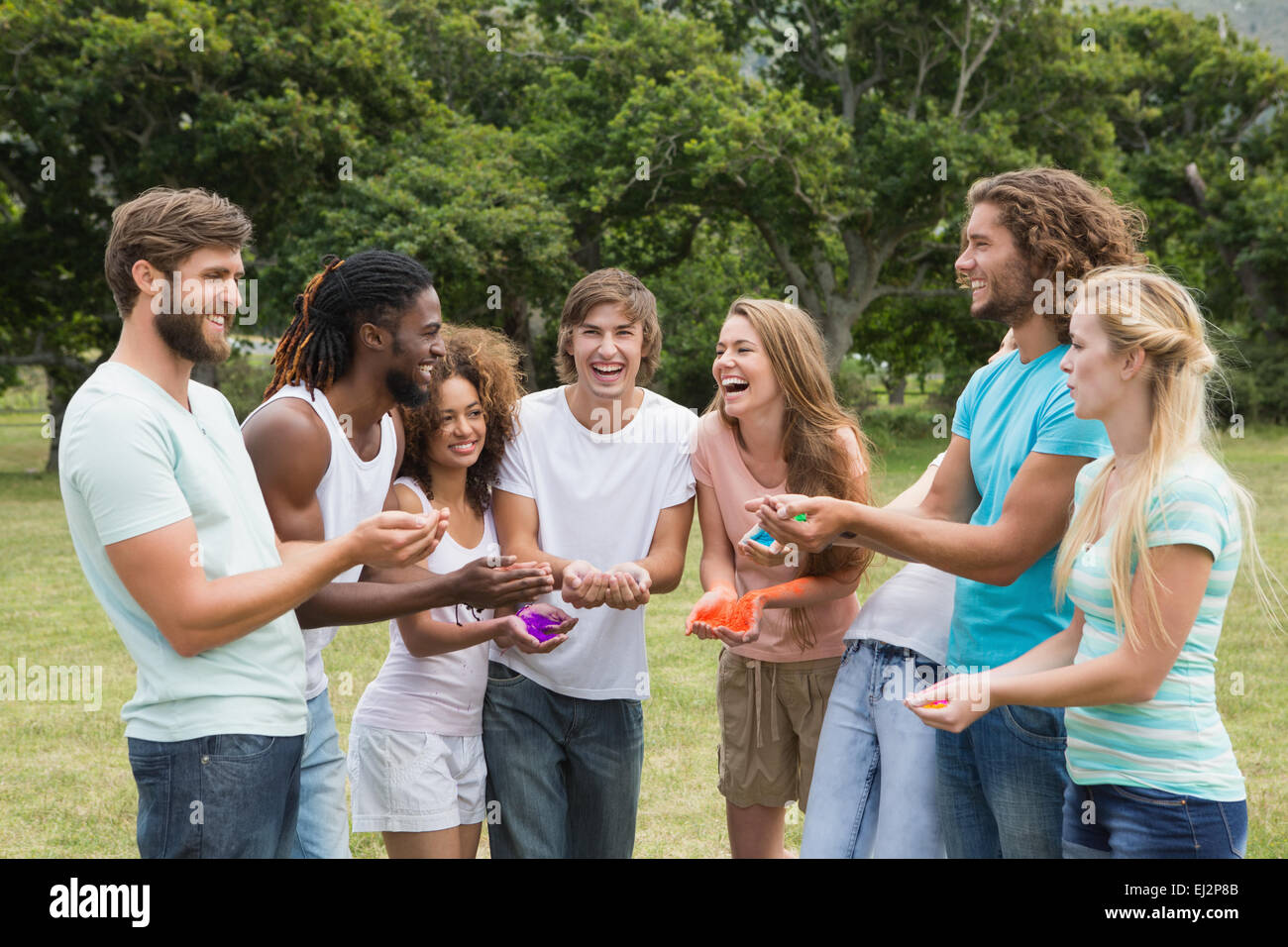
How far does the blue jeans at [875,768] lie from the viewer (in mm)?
3510

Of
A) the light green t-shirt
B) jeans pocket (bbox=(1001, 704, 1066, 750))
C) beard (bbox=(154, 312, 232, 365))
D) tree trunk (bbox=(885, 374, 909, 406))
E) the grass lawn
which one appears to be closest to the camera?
the light green t-shirt

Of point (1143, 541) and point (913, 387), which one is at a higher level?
point (913, 387)

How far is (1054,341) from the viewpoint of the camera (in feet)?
11.0

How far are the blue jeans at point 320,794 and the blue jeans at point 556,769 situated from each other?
1.58 feet

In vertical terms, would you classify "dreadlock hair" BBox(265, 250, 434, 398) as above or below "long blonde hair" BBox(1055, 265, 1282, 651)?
above

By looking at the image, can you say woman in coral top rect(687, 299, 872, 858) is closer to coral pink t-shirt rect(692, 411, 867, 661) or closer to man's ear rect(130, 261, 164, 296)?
coral pink t-shirt rect(692, 411, 867, 661)

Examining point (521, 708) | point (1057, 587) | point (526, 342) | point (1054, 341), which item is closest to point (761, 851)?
point (521, 708)

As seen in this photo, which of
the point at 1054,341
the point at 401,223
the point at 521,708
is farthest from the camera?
the point at 401,223

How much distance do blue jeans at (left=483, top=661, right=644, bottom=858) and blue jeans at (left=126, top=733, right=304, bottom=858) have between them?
1.07m

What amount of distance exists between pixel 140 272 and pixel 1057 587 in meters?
2.45

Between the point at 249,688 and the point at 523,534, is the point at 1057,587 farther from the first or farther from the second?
the point at 249,688

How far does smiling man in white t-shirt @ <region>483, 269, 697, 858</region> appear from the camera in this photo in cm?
388
